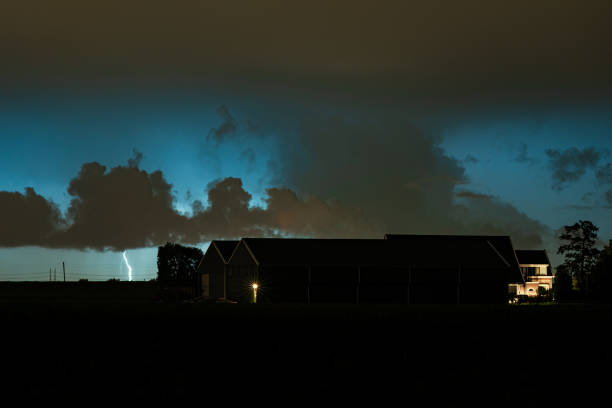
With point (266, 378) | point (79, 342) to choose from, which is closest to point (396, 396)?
point (266, 378)

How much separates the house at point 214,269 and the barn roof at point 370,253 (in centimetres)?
539

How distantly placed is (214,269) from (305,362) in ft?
174

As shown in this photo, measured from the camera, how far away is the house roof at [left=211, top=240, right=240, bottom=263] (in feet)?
222

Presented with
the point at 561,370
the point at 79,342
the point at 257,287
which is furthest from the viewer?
the point at 257,287

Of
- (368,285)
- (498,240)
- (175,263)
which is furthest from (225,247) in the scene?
(498,240)

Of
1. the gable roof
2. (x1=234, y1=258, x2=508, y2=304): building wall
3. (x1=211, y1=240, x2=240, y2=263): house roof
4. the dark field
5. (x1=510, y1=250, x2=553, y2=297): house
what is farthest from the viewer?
(x1=510, y1=250, x2=553, y2=297): house

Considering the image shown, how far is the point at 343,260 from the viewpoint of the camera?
199ft

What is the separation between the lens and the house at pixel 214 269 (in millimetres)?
67750

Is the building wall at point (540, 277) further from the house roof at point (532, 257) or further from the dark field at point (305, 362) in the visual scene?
the dark field at point (305, 362)

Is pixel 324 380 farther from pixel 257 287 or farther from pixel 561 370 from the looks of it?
pixel 257 287

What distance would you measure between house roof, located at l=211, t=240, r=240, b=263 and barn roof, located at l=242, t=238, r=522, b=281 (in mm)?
4609

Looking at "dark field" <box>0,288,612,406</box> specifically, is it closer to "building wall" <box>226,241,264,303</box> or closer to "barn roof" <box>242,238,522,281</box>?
"barn roof" <box>242,238,522,281</box>

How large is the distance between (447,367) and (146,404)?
7821 millimetres

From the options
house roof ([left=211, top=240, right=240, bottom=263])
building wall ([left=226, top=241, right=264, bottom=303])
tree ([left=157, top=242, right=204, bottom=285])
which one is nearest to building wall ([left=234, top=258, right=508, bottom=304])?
building wall ([left=226, top=241, right=264, bottom=303])
